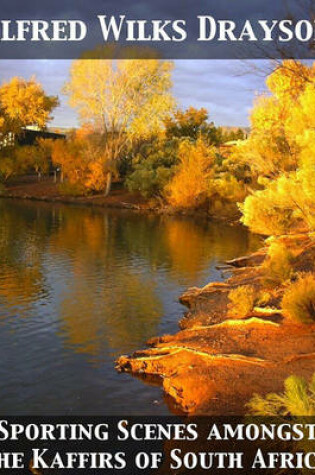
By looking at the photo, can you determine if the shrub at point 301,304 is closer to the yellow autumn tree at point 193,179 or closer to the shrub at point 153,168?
the yellow autumn tree at point 193,179

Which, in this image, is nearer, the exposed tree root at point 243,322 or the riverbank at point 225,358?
the riverbank at point 225,358

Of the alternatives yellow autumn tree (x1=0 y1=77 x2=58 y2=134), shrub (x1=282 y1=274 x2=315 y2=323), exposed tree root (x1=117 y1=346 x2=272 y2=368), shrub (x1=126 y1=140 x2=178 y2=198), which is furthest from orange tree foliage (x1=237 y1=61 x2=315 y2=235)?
yellow autumn tree (x1=0 y1=77 x2=58 y2=134)

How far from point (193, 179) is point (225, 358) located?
35.8m

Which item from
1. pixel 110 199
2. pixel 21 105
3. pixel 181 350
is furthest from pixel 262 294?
pixel 21 105

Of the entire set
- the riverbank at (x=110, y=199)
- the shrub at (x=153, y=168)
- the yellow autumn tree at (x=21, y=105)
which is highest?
the yellow autumn tree at (x=21, y=105)

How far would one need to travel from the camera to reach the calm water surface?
10.2 meters

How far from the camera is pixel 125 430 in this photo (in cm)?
868

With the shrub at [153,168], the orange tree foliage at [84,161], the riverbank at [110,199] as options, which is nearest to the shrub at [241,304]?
the riverbank at [110,199]

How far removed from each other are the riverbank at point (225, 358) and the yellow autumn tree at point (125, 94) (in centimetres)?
3721

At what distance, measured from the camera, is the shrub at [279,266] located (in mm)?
15305

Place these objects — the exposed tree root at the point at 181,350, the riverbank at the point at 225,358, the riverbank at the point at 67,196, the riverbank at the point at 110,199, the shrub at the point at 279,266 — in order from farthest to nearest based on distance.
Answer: the riverbank at the point at 67,196 → the riverbank at the point at 110,199 → the shrub at the point at 279,266 → the exposed tree root at the point at 181,350 → the riverbank at the point at 225,358

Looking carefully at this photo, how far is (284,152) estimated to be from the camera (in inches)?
655

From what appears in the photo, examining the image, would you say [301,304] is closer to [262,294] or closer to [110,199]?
[262,294]

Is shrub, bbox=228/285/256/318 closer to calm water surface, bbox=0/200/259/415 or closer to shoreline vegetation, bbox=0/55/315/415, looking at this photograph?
shoreline vegetation, bbox=0/55/315/415
